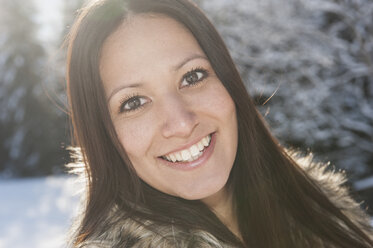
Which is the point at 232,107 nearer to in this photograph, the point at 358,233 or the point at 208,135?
the point at 208,135

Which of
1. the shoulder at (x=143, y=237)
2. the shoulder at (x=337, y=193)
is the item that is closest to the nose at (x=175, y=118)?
the shoulder at (x=143, y=237)

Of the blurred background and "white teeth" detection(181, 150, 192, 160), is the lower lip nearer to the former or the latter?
"white teeth" detection(181, 150, 192, 160)

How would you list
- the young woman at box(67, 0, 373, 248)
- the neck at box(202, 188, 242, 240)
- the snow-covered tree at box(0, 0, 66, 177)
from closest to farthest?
the young woman at box(67, 0, 373, 248) → the neck at box(202, 188, 242, 240) → the snow-covered tree at box(0, 0, 66, 177)

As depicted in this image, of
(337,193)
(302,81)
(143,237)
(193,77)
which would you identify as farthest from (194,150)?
(302,81)

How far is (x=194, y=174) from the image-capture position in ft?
5.82

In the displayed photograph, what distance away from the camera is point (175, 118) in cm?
166

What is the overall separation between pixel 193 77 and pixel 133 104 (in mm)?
315

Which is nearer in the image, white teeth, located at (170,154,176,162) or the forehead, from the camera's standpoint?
the forehead

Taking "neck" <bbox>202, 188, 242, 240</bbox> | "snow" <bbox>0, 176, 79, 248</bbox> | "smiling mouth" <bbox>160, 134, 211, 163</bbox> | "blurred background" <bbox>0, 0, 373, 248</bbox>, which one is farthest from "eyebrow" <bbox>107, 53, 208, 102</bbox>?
"blurred background" <bbox>0, 0, 373, 248</bbox>

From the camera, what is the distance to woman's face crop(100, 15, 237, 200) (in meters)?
1.67

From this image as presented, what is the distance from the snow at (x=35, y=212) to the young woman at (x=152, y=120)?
3.41 m

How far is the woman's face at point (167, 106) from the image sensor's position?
1.67m

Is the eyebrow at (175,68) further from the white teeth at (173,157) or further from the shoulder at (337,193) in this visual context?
the shoulder at (337,193)

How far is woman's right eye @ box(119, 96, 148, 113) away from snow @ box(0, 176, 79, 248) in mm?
3534
